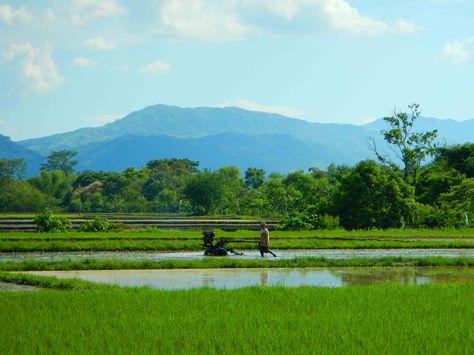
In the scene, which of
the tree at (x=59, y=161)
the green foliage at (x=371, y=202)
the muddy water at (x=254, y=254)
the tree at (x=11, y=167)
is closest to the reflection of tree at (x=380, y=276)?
the muddy water at (x=254, y=254)

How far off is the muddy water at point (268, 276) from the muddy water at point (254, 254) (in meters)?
3.69

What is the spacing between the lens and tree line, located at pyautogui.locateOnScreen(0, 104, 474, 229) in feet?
155

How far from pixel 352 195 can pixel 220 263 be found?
78.7ft

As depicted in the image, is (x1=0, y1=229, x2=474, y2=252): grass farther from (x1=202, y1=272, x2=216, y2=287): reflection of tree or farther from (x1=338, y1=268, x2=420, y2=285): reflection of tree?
(x1=202, y1=272, x2=216, y2=287): reflection of tree

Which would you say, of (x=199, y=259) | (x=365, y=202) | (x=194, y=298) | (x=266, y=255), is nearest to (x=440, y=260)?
(x=266, y=255)

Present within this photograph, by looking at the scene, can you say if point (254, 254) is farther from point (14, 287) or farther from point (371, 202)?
point (371, 202)

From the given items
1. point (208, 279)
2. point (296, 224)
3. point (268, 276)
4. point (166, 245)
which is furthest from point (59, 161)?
point (208, 279)

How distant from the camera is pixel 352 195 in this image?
47.1 meters

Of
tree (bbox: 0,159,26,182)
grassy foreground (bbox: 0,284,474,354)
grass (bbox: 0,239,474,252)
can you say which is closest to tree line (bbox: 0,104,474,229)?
grass (bbox: 0,239,474,252)

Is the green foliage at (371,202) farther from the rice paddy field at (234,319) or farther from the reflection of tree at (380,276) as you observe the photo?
the rice paddy field at (234,319)

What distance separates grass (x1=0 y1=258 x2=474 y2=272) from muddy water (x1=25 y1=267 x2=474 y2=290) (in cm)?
64

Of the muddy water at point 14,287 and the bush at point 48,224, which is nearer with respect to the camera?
the muddy water at point 14,287

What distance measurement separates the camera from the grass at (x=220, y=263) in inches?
906

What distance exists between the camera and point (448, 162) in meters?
59.3
